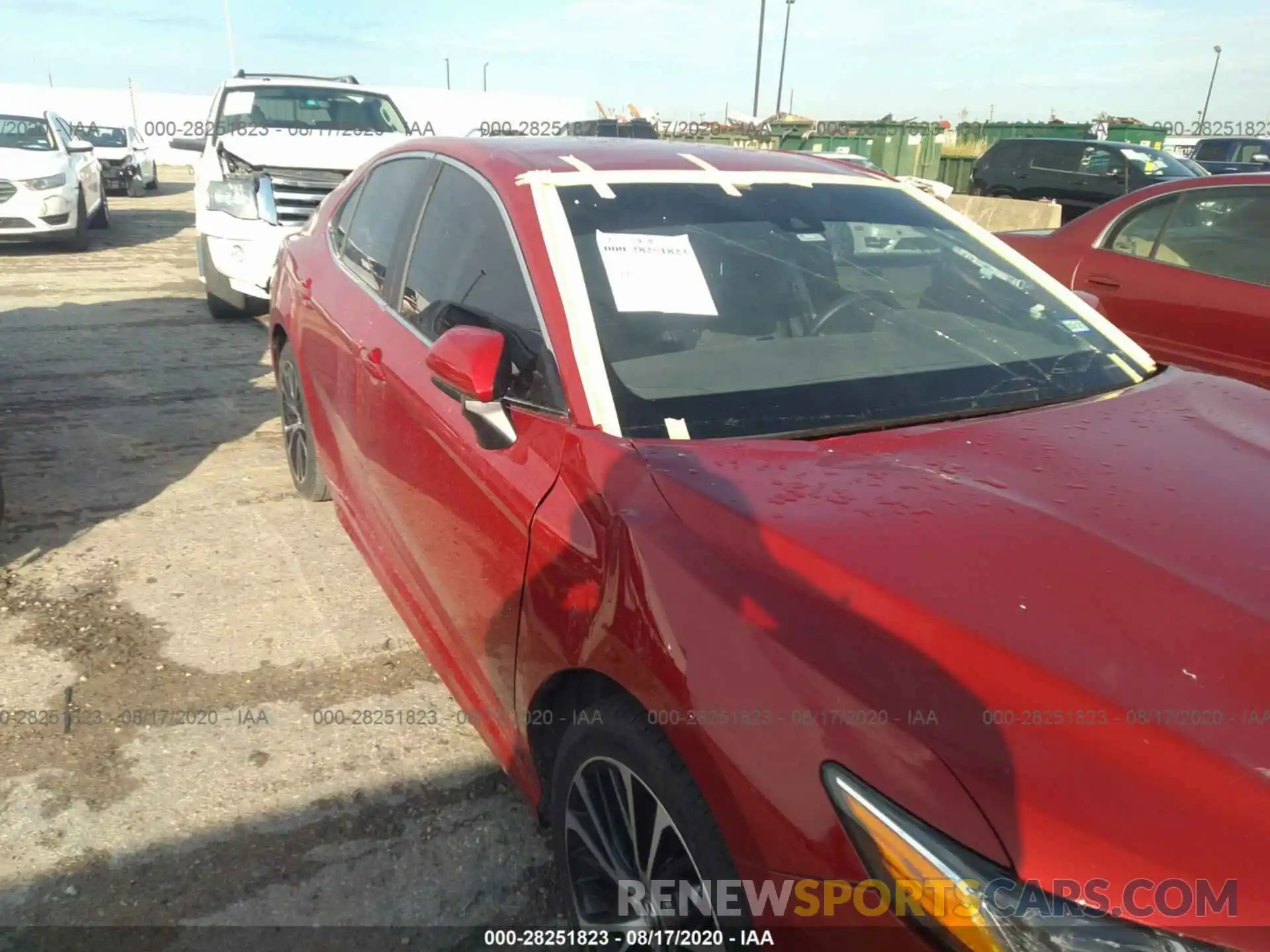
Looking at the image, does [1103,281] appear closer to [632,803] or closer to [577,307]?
[577,307]

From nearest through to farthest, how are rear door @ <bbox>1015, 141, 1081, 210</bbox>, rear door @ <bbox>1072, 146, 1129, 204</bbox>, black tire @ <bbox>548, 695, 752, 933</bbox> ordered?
black tire @ <bbox>548, 695, 752, 933</bbox> → rear door @ <bbox>1072, 146, 1129, 204</bbox> → rear door @ <bbox>1015, 141, 1081, 210</bbox>

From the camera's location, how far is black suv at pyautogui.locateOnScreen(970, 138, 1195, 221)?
603 inches

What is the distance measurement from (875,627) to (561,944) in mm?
1182

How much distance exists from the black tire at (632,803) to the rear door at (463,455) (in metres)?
0.30

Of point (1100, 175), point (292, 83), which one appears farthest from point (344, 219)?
point (1100, 175)

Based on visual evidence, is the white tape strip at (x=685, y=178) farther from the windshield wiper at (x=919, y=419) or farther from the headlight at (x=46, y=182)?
the headlight at (x=46, y=182)

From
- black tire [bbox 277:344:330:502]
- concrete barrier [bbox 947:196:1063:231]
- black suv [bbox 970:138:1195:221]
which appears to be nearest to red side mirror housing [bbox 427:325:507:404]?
black tire [bbox 277:344:330:502]

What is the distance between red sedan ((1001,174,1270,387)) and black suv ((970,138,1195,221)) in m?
10.8

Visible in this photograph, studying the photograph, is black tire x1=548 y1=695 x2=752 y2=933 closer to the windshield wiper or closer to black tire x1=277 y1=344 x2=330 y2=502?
the windshield wiper

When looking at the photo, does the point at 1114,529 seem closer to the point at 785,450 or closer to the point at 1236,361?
the point at 785,450

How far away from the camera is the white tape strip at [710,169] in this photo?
270 cm

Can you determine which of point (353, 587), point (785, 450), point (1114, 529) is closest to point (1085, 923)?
point (1114, 529)

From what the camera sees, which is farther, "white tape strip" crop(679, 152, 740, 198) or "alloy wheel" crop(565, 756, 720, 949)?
"white tape strip" crop(679, 152, 740, 198)

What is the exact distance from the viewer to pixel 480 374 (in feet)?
6.95
